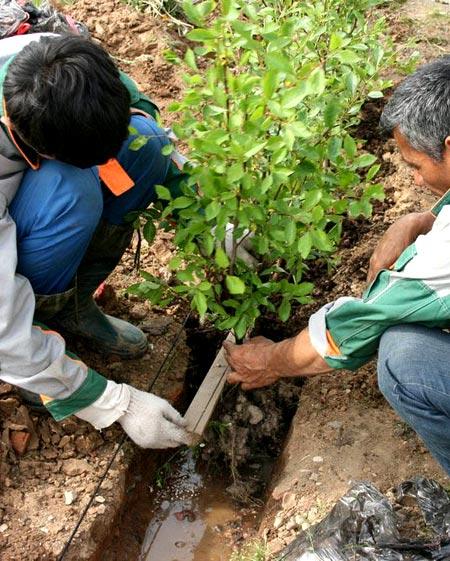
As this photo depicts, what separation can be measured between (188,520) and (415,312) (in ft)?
4.37

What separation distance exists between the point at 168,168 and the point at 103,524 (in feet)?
4.31

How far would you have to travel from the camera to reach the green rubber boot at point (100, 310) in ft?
9.31

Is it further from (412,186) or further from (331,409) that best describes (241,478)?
(412,186)

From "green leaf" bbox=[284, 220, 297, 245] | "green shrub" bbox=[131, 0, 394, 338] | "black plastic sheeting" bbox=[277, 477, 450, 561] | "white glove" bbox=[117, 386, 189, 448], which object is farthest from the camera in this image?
"white glove" bbox=[117, 386, 189, 448]

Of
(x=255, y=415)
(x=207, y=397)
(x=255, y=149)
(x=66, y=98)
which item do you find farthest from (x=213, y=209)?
(x=255, y=415)

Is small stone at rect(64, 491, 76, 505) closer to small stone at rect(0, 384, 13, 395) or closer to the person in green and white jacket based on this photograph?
small stone at rect(0, 384, 13, 395)

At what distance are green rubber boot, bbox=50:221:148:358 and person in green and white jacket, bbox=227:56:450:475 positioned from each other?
88 cm

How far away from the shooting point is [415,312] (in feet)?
7.27

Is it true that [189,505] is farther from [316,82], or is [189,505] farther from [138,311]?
[316,82]

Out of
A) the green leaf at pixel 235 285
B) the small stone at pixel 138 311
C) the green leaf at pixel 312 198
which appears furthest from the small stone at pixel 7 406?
the green leaf at pixel 312 198

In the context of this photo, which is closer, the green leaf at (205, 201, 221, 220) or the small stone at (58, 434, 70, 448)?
the green leaf at (205, 201, 221, 220)

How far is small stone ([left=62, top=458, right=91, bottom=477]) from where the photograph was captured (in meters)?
2.70

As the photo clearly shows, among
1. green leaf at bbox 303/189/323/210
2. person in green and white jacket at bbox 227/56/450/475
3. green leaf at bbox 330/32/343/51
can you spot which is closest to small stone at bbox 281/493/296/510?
person in green and white jacket at bbox 227/56/450/475

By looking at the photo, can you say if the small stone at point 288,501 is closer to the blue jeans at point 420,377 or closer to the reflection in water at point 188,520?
the reflection in water at point 188,520
